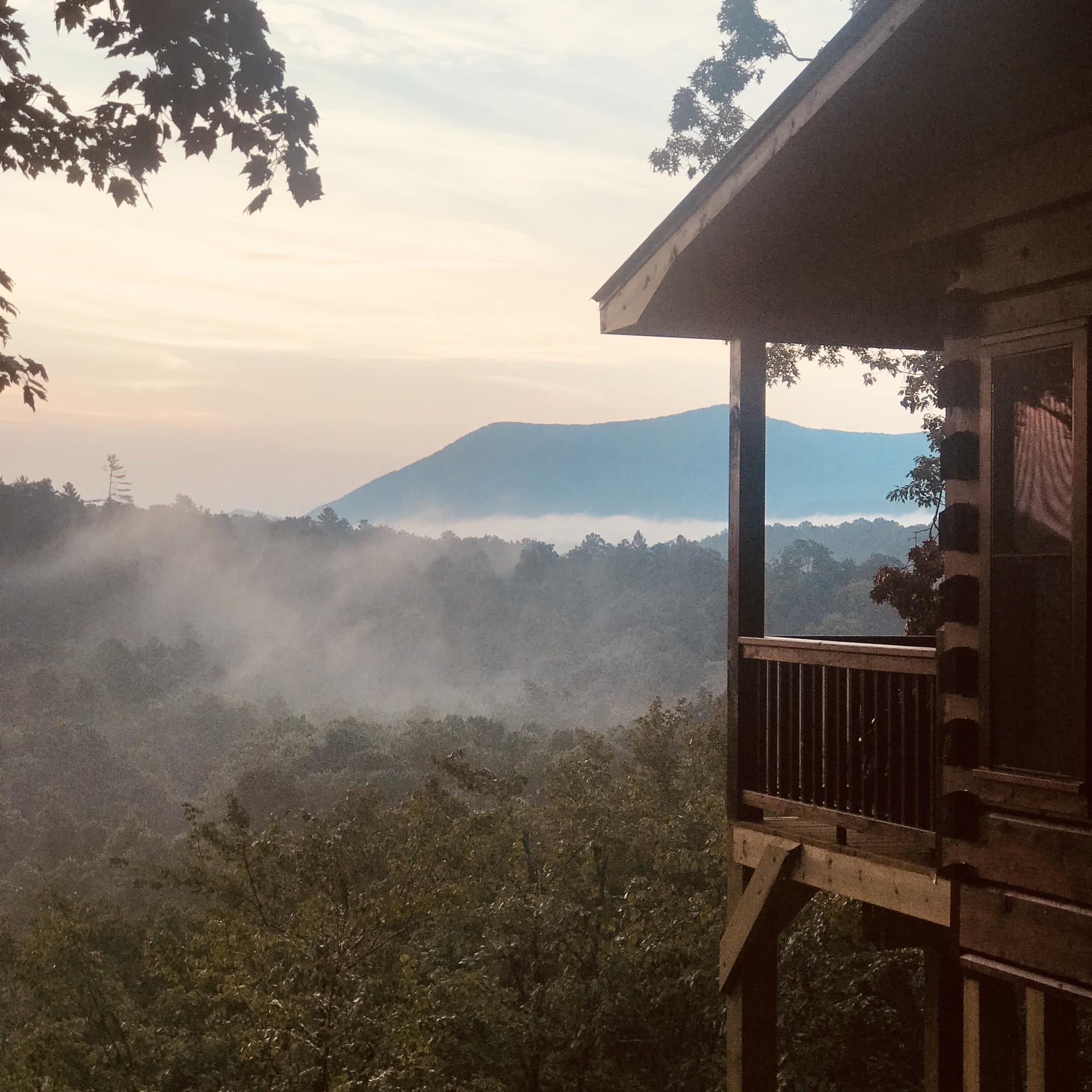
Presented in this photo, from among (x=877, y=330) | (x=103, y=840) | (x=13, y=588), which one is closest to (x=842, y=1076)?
(x=877, y=330)

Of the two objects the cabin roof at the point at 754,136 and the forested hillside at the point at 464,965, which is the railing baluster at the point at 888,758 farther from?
the forested hillside at the point at 464,965

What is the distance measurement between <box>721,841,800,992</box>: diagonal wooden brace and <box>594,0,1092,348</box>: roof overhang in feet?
9.32

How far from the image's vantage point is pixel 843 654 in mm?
6137

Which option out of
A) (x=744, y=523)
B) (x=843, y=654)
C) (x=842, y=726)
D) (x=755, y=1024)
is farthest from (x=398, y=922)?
(x=843, y=654)

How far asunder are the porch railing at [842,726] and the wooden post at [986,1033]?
2.36 feet

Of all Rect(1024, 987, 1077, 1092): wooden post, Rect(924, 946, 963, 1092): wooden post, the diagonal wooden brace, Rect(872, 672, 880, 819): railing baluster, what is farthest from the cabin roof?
Rect(924, 946, 963, 1092): wooden post

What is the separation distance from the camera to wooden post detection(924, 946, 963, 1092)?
24.3ft

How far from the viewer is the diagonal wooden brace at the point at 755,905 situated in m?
6.59

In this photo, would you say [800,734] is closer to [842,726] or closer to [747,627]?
[842,726]

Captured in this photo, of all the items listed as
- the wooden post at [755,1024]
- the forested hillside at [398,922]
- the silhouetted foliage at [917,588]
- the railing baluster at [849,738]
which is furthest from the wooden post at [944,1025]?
the forested hillside at [398,922]

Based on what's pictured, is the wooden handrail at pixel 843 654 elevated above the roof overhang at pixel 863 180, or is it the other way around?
the roof overhang at pixel 863 180

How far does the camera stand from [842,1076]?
63.9 feet

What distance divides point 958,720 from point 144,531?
7398 inches

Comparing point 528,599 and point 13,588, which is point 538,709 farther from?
point 13,588
